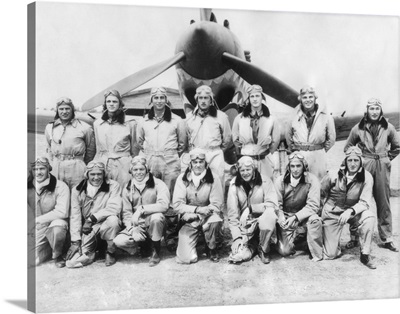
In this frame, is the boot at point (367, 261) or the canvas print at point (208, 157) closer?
the canvas print at point (208, 157)

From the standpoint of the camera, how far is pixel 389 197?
8680mm

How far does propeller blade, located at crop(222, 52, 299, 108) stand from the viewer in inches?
327

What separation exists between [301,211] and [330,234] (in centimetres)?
43

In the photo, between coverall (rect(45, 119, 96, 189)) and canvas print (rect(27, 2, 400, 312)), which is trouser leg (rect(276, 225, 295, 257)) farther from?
coverall (rect(45, 119, 96, 189))

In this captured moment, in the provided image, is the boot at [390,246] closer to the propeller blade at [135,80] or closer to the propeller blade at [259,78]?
the propeller blade at [259,78]

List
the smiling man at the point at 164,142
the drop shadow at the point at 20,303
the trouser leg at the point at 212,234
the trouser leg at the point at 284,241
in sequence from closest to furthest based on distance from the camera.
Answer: the drop shadow at the point at 20,303
the smiling man at the point at 164,142
the trouser leg at the point at 212,234
the trouser leg at the point at 284,241

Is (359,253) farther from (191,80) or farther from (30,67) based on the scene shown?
(30,67)

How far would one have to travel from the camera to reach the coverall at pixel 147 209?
7.87 m

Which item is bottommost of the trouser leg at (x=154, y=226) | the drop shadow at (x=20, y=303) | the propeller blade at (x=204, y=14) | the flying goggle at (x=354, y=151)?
the drop shadow at (x=20, y=303)

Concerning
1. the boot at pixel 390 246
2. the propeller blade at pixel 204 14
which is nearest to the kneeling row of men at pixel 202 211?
the boot at pixel 390 246

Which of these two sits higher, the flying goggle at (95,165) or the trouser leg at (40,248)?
the flying goggle at (95,165)

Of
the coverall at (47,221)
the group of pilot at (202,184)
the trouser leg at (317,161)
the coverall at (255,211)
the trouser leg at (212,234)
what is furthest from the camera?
the trouser leg at (317,161)

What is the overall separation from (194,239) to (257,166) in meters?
1.03

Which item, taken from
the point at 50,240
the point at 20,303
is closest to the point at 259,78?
the point at 50,240
